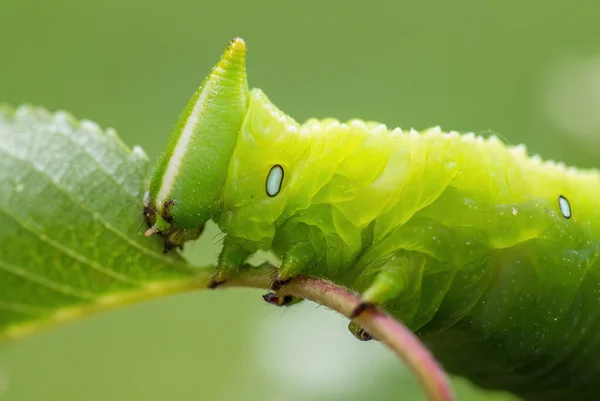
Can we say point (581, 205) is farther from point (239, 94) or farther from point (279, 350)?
point (279, 350)

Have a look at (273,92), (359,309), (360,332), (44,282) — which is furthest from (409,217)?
(273,92)

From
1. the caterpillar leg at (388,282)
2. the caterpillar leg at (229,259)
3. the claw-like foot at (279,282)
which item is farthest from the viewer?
the caterpillar leg at (229,259)

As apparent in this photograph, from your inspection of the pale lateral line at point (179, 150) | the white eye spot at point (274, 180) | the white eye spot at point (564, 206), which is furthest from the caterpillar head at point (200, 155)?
the white eye spot at point (564, 206)

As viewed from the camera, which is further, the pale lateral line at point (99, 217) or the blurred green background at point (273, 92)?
the blurred green background at point (273, 92)

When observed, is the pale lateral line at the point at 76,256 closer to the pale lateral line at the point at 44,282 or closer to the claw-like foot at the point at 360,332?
the pale lateral line at the point at 44,282

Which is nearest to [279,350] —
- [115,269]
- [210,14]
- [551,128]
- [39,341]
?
[115,269]

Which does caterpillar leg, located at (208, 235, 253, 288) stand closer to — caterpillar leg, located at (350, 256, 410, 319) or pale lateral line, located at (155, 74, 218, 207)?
pale lateral line, located at (155, 74, 218, 207)

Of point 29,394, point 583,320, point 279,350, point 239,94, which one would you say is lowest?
point 29,394
